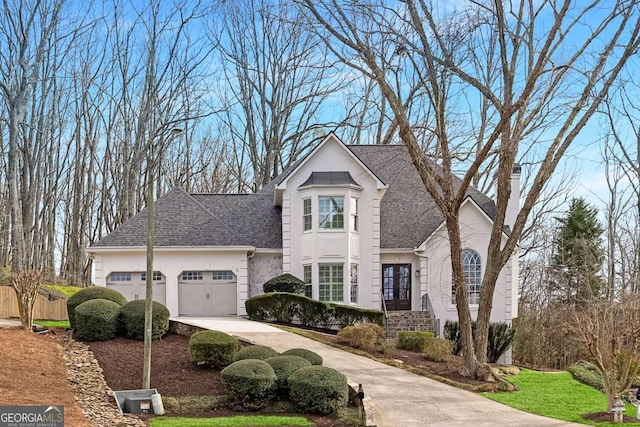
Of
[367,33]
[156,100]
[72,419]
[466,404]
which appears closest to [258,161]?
[156,100]

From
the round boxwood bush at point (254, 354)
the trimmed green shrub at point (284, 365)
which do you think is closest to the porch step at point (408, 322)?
the round boxwood bush at point (254, 354)

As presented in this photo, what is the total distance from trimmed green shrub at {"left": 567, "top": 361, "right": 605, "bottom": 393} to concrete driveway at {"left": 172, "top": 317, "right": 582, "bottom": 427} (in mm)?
5246

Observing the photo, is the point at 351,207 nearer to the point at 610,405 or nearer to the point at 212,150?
the point at 610,405

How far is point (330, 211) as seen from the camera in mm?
28625

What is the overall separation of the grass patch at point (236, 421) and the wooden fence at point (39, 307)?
16.0 meters

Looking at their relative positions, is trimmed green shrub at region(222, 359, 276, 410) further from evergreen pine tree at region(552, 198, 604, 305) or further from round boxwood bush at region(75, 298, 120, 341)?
evergreen pine tree at region(552, 198, 604, 305)

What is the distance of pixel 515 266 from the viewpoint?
30.8m

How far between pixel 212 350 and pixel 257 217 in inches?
561

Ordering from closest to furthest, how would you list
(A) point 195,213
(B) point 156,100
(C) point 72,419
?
(C) point 72,419
(A) point 195,213
(B) point 156,100

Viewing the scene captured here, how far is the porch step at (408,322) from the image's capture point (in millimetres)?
27094

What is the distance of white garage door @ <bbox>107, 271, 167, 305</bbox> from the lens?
28422mm

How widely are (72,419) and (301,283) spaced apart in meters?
16.0

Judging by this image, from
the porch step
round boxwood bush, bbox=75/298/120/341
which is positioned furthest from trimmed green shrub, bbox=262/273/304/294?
round boxwood bush, bbox=75/298/120/341

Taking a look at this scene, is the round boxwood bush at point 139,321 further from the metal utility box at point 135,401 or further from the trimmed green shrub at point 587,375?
the trimmed green shrub at point 587,375
